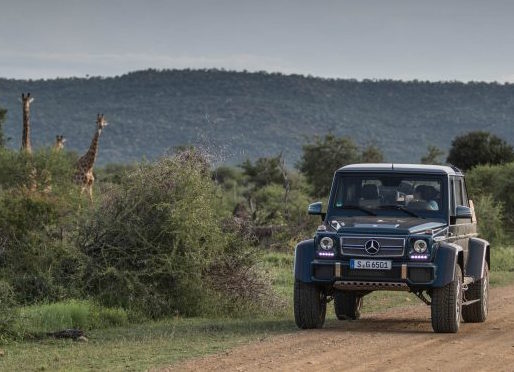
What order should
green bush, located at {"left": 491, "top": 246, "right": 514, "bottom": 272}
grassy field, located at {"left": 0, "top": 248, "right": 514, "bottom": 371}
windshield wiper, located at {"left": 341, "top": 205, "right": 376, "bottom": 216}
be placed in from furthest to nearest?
1. green bush, located at {"left": 491, "top": 246, "right": 514, "bottom": 272}
2. windshield wiper, located at {"left": 341, "top": 205, "right": 376, "bottom": 216}
3. grassy field, located at {"left": 0, "top": 248, "right": 514, "bottom": 371}

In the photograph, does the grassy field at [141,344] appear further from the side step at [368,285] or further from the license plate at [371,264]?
the license plate at [371,264]

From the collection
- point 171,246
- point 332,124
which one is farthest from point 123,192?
point 332,124

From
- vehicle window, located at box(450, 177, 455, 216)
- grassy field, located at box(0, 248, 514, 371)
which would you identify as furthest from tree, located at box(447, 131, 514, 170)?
vehicle window, located at box(450, 177, 455, 216)

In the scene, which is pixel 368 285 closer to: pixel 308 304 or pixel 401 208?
pixel 308 304

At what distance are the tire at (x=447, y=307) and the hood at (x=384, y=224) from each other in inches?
27.8

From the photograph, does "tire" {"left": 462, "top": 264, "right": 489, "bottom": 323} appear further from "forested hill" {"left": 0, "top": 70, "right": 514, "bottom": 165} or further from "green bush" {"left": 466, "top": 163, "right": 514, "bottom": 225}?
"forested hill" {"left": 0, "top": 70, "right": 514, "bottom": 165}

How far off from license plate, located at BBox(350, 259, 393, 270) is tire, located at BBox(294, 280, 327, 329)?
0.60m

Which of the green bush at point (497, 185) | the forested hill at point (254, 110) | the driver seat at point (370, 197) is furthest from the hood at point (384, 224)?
the forested hill at point (254, 110)

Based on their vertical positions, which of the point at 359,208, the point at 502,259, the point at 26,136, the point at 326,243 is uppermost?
the point at 26,136

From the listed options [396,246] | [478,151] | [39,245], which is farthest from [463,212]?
[478,151]

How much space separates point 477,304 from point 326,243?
9.18 feet

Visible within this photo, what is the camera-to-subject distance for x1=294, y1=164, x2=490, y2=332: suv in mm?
14078

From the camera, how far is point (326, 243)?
14344 millimetres

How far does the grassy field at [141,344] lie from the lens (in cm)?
1214
